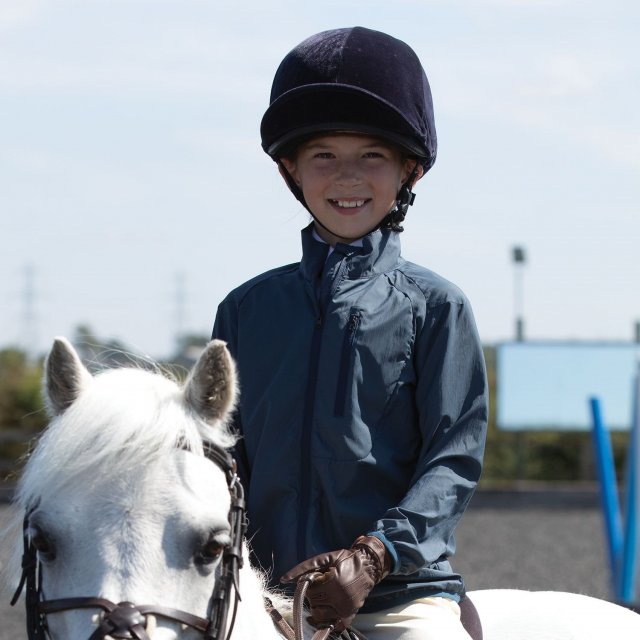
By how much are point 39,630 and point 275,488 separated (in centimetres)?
79

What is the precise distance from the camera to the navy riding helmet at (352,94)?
3166 mm

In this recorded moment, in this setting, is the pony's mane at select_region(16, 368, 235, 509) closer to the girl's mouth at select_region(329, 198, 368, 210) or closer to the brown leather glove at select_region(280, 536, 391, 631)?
the brown leather glove at select_region(280, 536, 391, 631)

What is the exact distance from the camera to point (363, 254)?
3.17m

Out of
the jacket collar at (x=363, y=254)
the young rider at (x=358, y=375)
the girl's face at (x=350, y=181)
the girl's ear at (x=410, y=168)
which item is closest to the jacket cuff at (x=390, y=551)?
the young rider at (x=358, y=375)

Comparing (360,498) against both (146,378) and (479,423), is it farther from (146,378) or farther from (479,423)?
(146,378)

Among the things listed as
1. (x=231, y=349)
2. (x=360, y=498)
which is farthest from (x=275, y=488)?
(x=231, y=349)

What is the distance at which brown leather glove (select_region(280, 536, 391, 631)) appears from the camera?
2.71m

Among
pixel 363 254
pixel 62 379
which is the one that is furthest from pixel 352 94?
pixel 62 379

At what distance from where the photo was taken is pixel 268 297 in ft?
10.6

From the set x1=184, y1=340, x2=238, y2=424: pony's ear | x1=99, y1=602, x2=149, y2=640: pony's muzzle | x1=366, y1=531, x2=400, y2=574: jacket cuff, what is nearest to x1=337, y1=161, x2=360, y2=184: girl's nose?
x1=184, y1=340, x2=238, y2=424: pony's ear

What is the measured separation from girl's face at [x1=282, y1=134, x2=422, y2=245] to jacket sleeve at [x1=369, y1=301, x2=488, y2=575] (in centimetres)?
36

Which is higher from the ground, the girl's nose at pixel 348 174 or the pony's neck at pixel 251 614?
the girl's nose at pixel 348 174

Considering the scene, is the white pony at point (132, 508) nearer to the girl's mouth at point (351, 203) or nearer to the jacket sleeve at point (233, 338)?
the jacket sleeve at point (233, 338)

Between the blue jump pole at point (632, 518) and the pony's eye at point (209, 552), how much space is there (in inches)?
305
